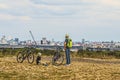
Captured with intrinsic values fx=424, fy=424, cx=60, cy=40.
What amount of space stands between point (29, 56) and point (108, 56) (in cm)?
1758

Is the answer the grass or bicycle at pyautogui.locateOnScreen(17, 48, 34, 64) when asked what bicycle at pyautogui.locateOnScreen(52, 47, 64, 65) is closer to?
bicycle at pyautogui.locateOnScreen(17, 48, 34, 64)

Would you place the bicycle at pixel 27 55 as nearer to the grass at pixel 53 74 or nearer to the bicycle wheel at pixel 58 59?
the bicycle wheel at pixel 58 59

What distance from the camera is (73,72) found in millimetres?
22703

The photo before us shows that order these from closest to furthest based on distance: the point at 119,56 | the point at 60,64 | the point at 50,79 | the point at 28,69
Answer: the point at 50,79 → the point at 28,69 → the point at 60,64 → the point at 119,56

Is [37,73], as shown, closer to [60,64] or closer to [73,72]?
[73,72]

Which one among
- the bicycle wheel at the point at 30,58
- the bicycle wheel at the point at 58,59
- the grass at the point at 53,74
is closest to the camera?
the grass at the point at 53,74

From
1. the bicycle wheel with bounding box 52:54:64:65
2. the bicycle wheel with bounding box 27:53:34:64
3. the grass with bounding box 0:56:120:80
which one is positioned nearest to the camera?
the grass with bounding box 0:56:120:80

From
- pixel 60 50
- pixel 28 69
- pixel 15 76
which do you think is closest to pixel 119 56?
pixel 60 50

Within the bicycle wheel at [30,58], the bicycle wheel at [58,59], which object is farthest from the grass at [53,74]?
the bicycle wheel at [30,58]

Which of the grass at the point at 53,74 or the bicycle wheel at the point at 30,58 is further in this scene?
the bicycle wheel at the point at 30,58

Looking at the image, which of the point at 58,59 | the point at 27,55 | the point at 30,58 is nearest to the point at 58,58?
the point at 58,59

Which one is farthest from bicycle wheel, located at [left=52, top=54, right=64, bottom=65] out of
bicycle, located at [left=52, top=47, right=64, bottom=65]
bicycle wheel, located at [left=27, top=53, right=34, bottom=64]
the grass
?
the grass

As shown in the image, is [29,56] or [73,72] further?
[29,56]

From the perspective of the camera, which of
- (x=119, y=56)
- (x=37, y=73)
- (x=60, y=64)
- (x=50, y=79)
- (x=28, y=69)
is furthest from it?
(x=119, y=56)
